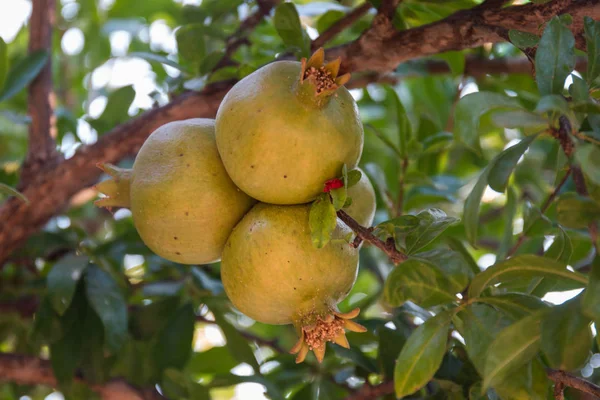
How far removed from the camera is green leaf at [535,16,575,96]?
94 centimetres

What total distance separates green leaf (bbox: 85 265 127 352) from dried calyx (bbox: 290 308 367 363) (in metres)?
0.62

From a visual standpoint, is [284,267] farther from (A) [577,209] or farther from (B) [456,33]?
(B) [456,33]

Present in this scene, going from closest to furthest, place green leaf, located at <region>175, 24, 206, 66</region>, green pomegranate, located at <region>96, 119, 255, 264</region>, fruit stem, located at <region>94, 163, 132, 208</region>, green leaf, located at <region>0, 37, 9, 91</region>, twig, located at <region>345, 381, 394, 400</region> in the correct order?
1. green pomegranate, located at <region>96, 119, 255, 264</region>
2. fruit stem, located at <region>94, 163, 132, 208</region>
3. twig, located at <region>345, 381, 394, 400</region>
4. green leaf, located at <region>175, 24, 206, 66</region>
5. green leaf, located at <region>0, 37, 9, 91</region>

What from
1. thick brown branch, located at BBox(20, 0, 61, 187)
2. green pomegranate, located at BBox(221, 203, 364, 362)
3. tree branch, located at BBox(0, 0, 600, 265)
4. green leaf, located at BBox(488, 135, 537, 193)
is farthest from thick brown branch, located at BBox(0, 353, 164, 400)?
green leaf, located at BBox(488, 135, 537, 193)

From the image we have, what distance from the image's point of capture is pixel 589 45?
0.98 metres

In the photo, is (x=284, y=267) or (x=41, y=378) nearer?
(x=284, y=267)

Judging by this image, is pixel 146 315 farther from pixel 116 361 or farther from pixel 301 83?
pixel 301 83

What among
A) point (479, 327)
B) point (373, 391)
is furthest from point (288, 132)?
point (373, 391)

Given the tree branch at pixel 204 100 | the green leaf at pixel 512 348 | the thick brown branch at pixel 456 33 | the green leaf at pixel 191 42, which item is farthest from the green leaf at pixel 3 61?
→ the green leaf at pixel 512 348

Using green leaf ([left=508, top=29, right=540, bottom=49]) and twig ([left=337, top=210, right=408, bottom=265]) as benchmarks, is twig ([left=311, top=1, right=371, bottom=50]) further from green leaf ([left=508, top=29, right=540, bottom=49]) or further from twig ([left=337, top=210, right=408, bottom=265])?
twig ([left=337, top=210, right=408, bottom=265])

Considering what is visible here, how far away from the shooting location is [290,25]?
136 centimetres

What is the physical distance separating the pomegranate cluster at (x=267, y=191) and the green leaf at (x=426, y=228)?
0.10 meters

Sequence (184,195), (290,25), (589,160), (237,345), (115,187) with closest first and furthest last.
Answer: (589,160) < (184,195) < (115,187) < (290,25) < (237,345)

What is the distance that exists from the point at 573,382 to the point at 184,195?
73 cm
